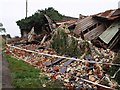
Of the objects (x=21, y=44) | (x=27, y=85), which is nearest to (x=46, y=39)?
(x=21, y=44)

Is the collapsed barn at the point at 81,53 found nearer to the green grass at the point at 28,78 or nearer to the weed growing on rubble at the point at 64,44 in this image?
the weed growing on rubble at the point at 64,44

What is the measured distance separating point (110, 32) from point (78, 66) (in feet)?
14.4

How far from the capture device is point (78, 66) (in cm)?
1349

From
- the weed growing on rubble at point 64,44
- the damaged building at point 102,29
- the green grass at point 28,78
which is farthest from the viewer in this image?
the damaged building at point 102,29

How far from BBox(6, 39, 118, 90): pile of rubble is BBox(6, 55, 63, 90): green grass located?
0.37 meters

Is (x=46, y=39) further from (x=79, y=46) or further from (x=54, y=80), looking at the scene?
(x=54, y=80)

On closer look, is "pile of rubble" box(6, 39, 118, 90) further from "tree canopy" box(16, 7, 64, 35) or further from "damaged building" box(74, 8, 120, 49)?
"tree canopy" box(16, 7, 64, 35)

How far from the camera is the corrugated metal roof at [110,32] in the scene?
1692 cm

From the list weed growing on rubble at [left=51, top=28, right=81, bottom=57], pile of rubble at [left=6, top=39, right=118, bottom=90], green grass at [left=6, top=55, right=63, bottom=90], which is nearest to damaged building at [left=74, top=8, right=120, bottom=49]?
pile of rubble at [left=6, top=39, right=118, bottom=90]

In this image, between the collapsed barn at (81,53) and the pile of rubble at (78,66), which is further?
the collapsed barn at (81,53)

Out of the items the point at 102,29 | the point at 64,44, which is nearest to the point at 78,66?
the point at 64,44

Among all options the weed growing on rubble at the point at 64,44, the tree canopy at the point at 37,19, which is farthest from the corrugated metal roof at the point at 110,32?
the tree canopy at the point at 37,19

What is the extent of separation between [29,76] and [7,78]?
93cm

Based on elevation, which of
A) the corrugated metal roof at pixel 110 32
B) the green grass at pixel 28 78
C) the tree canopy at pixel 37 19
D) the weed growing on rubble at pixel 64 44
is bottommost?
the green grass at pixel 28 78
